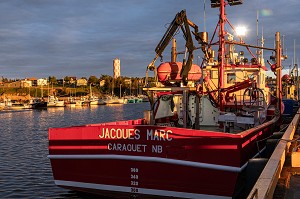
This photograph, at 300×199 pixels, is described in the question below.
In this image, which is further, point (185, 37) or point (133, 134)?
point (185, 37)

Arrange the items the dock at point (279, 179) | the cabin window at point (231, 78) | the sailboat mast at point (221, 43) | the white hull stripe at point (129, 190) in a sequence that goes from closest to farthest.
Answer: the dock at point (279, 179), the white hull stripe at point (129, 190), the sailboat mast at point (221, 43), the cabin window at point (231, 78)

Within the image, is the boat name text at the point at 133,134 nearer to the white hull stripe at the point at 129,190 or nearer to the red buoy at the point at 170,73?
the white hull stripe at the point at 129,190

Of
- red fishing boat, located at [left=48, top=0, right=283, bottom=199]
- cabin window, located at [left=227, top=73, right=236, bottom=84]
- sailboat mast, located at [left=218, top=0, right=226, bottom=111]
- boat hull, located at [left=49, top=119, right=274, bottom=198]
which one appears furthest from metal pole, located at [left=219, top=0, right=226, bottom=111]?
boat hull, located at [left=49, top=119, right=274, bottom=198]

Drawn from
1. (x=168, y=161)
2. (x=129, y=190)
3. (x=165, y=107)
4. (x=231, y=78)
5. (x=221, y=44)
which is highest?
(x=221, y=44)

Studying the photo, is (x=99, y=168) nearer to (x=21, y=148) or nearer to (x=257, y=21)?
(x=257, y=21)

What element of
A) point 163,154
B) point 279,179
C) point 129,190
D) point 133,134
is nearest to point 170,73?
point 133,134

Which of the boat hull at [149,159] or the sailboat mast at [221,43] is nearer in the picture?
the boat hull at [149,159]

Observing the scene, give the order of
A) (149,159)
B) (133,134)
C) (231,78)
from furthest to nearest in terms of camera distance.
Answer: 1. (231,78)
2. (133,134)
3. (149,159)

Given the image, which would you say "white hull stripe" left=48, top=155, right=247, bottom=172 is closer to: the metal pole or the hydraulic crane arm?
the hydraulic crane arm

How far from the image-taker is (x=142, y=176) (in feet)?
39.8

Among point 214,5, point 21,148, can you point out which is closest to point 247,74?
point 214,5

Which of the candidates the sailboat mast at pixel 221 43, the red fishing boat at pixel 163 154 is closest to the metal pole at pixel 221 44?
the sailboat mast at pixel 221 43

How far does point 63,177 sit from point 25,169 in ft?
31.7

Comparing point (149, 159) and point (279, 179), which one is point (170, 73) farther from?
point (279, 179)
